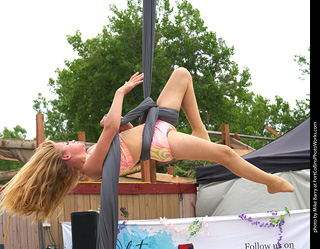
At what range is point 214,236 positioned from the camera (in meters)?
4.48

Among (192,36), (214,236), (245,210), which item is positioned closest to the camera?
(214,236)

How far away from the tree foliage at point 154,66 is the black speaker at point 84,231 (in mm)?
10066

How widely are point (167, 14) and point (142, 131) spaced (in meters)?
15.3

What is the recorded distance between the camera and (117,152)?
2.62m

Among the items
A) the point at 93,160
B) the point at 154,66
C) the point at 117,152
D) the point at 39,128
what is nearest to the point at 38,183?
the point at 93,160

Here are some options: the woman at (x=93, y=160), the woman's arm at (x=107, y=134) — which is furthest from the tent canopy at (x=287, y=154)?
the woman's arm at (x=107, y=134)

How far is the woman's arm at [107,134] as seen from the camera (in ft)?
8.50

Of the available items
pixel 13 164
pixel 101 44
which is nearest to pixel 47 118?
pixel 13 164

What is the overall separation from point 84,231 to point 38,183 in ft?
5.68

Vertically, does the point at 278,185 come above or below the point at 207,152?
below

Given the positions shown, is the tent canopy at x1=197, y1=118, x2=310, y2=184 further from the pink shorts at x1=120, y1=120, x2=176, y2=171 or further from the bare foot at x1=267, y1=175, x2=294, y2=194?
the pink shorts at x1=120, y1=120, x2=176, y2=171

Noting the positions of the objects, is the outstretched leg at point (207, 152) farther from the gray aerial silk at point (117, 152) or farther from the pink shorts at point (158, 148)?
the gray aerial silk at point (117, 152)

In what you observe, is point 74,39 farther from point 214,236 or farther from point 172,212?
point 214,236

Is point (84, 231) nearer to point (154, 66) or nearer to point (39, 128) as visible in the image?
point (39, 128)
